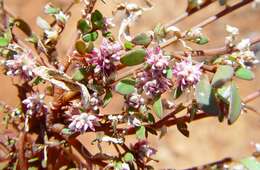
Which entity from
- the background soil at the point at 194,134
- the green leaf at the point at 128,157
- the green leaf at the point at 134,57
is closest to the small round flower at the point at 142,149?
the green leaf at the point at 128,157

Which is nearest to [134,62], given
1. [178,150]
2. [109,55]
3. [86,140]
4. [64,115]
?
[109,55]

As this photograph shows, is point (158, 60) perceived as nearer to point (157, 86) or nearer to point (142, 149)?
point (157, 86)

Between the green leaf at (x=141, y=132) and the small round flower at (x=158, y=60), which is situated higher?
the small round flower at (x=158, y=60)

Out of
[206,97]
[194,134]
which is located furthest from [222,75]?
[194,134]

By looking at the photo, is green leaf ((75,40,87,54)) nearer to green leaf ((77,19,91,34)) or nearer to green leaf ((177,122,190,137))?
green leaf ((77,19,91,34))

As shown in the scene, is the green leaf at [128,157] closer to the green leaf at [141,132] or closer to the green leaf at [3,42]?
the green leaf at [141,132]

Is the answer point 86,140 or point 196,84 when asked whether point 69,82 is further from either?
point 86,140

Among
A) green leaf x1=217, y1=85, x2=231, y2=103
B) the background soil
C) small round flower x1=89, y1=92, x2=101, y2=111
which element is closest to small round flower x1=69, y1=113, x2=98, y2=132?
small round flower x1=89, y1=92, x2=101, y2=111
